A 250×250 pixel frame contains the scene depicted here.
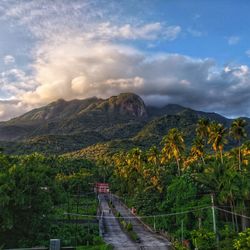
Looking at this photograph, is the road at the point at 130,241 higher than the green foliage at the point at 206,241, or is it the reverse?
the green foliage at the point at 206,241

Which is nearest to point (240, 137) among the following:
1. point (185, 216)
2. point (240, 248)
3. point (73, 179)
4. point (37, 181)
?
point (185, 216)

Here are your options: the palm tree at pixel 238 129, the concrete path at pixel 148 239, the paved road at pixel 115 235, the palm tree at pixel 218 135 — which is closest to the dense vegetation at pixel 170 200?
the palm tree at pixel 218 135

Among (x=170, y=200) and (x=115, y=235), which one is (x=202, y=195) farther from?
(x=115, y=235)

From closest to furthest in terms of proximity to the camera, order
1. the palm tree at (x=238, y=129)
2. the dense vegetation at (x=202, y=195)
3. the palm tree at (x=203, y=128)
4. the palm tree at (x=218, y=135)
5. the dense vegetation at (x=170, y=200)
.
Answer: the dense vegetation at (x=170, y=200) → the dense vegetation at (x=202, y=195) → the palm tree at (x=238, y=129) → the palm tree at (x=218, y=135) → the palm tree at (x=203, y=128)

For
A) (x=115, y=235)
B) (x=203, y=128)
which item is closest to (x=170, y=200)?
(x=115, y=235)

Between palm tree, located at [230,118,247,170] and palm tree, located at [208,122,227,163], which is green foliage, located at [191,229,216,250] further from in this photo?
palm tree, located at [230,118,247,170]

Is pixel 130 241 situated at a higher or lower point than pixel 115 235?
lower

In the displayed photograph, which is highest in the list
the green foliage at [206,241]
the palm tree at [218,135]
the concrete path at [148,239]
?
the palm tree at [218,135]

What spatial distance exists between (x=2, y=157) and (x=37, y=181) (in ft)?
21.5

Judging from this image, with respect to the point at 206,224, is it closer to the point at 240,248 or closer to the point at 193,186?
the point at 193,186

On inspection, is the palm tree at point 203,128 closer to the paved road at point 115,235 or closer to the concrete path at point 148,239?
the concrete path at point 148,239

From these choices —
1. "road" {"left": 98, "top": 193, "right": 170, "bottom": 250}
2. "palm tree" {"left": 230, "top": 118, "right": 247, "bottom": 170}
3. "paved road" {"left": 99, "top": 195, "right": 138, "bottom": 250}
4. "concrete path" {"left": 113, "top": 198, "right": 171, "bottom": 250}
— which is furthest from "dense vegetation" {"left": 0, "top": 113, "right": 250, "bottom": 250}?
"paved road" {"left": 99, "top": 195, "right": 138, "bottom": 250}

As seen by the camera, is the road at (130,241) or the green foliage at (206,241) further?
the road at (130,241)

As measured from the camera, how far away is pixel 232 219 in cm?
5503
